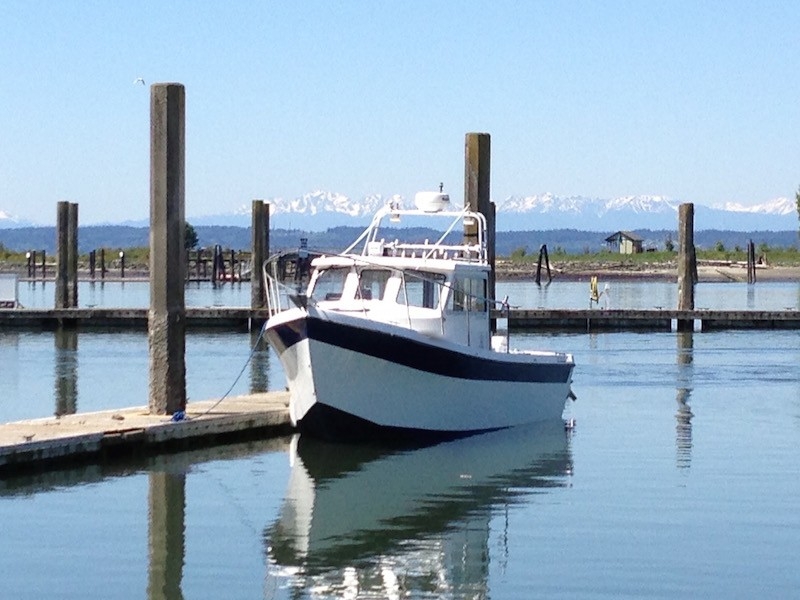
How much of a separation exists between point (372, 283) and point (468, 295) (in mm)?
1469

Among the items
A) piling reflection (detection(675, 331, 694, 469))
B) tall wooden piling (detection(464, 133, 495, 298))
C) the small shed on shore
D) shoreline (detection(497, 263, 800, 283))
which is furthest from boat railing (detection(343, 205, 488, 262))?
the small shed on shore

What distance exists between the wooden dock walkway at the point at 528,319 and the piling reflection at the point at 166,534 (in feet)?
97.3

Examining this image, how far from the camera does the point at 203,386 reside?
34.9m

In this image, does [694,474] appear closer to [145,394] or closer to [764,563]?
[764,563]

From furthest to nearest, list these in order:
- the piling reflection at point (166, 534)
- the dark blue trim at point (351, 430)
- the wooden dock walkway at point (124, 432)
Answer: the dark blue trim at point (351, 430) → the wooden dock walkway at point (124, 432) → the piling reflection at point (166, 534)

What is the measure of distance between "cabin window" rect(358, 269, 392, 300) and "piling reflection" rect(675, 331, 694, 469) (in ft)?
16.4

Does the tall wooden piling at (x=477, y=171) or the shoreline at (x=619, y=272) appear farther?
the shoreline at (x=619, y=272)

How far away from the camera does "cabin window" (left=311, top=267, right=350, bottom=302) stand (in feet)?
85.2

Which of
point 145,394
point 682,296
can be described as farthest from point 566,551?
point 682,296

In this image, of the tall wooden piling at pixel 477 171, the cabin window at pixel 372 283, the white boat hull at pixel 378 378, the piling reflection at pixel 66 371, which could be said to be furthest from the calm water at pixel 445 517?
the tall wooden piling at pixel 477 171

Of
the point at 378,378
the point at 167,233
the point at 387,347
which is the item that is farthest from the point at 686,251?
the point at 167,233

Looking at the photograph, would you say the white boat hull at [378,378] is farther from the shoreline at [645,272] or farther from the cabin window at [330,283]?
the shoreline at [645,272]

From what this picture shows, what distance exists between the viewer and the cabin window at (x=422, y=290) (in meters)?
25.5

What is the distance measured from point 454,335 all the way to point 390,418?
1816 mm
